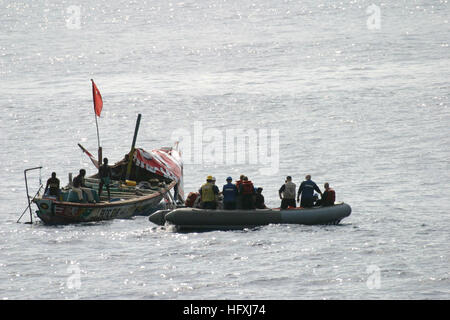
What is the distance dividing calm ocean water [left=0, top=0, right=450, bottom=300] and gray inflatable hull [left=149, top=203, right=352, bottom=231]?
34cm

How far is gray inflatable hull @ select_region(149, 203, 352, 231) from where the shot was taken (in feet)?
95.6

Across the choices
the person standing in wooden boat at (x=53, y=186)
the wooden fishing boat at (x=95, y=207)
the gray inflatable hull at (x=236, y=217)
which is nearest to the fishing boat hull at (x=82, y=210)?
the wooden fishing boat at (x=95, y=207)

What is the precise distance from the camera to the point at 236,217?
95.6 feet

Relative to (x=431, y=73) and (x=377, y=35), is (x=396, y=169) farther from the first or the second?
(x=377, y=35)

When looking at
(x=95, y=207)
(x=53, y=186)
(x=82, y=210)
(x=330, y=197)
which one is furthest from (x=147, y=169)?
(x=330, y=197)

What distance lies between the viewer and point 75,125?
60.8 metres

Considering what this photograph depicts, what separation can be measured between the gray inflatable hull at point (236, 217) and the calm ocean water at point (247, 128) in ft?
1.10

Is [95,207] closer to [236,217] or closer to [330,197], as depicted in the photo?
[236,217]

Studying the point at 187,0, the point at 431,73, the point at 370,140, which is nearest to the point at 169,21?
the point at 187,0

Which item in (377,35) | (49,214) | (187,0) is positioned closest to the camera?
(49,214)

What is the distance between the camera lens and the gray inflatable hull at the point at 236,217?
95.6ft

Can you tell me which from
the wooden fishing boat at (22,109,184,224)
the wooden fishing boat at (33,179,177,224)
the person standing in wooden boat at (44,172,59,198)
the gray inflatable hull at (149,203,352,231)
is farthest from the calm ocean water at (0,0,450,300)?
the person standing in wooden boat at (44,172,59,198)

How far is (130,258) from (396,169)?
20.9m

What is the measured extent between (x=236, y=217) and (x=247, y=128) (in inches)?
1139
